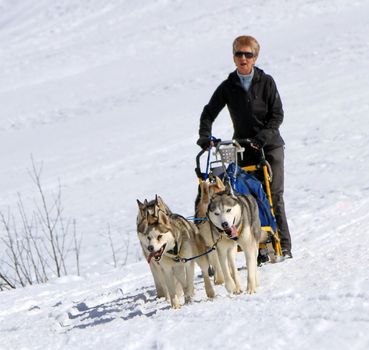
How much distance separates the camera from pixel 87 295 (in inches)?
251

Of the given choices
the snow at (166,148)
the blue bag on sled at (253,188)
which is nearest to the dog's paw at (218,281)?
the snow at (166,148)

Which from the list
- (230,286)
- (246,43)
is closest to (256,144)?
(246,43)

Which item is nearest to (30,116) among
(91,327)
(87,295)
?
(87,295)

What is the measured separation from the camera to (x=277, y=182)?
5.79m

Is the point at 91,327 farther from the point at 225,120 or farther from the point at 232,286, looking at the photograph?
the point at 225,120

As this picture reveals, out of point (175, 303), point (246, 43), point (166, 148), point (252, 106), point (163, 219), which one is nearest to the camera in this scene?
point (163, 219)

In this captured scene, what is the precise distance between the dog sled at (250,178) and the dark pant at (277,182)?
6cm

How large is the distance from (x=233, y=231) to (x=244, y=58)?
1.40 meters

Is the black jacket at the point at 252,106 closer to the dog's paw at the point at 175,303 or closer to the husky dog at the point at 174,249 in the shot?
the husky dog at the point at 174,249

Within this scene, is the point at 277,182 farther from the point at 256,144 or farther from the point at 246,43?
the point at 246,43

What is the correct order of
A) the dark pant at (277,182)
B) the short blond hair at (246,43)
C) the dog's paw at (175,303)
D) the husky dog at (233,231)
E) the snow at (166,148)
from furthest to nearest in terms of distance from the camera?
the dark pant at (277,182)
the short blond hair at (246,43)
the dog's paw at (175,303)
the husky dog at (233,231)
the snow at (166,148)

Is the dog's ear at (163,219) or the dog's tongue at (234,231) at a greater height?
the dog's ear at (163,219)

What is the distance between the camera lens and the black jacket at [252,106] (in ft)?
18.1

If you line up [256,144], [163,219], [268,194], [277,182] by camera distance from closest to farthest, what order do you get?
1. [163,219]
2. [256,144]
3. [268,194]
4. [277,182]
